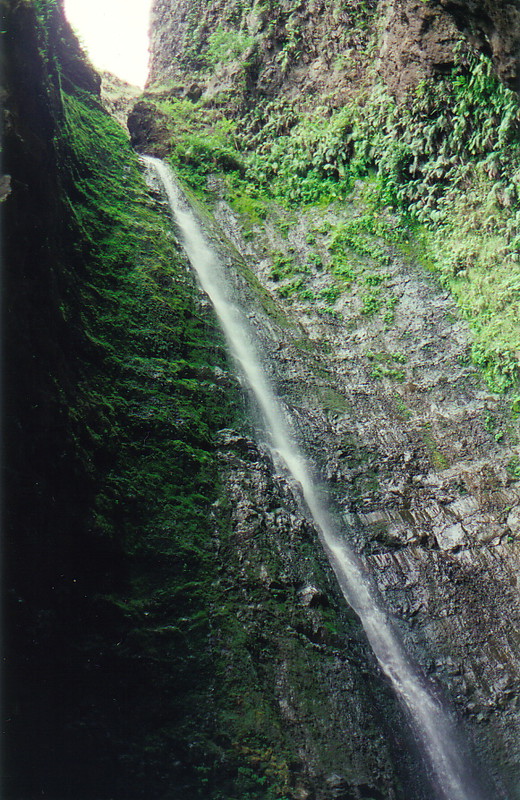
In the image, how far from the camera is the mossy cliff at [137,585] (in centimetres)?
334

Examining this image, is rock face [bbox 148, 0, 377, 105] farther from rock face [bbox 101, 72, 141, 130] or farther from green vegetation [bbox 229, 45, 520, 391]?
rock face [bbox 101, 72, 141, 130]

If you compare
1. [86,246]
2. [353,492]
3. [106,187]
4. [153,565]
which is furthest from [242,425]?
[106,187]

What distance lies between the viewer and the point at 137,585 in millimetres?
4145

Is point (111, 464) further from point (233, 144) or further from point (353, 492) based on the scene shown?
point (233, 144)

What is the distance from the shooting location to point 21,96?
3.84 meters

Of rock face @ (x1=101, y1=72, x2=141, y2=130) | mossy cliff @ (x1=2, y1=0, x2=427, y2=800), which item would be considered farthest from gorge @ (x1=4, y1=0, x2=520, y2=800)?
rock face @ (x1=101, y1=72, x2=141, y2=130)

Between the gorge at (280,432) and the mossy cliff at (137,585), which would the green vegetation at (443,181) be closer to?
the gorge at (280,432)

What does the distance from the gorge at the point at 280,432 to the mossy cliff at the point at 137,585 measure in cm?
2

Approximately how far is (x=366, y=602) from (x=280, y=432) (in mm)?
2374

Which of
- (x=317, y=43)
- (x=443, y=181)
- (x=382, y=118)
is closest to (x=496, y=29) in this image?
(x=443, y=181)

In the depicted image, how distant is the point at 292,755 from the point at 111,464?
2.73 meters

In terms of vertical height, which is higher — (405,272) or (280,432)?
(405,272)

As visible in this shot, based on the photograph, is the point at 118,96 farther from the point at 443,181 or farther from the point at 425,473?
the point at 425,473

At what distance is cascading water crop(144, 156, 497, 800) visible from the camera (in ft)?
15.6
